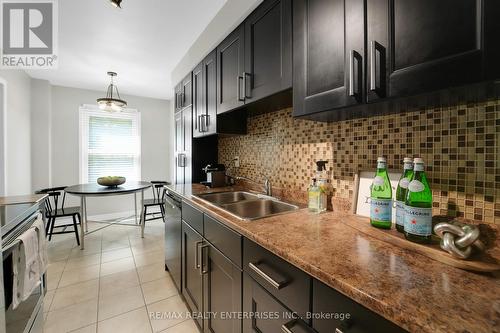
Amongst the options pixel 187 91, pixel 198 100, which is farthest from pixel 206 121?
pixel 187 91

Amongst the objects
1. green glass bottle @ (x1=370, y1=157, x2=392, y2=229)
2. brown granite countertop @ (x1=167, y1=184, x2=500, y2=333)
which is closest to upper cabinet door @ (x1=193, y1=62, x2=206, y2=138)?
brown granite countertop @ (x1=167, y1=184, x2=500, y2=333)

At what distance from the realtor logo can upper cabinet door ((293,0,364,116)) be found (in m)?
2.23

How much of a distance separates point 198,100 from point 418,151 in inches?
78.7

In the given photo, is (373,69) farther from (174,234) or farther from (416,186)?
(174,234)

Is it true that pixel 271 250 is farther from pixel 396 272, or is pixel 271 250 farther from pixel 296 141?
pixel 296 141

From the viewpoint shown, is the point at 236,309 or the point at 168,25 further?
the point at 168,25

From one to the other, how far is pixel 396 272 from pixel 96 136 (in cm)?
495

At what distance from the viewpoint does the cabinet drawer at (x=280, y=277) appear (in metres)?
0.68

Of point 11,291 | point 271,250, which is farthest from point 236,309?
point 11,291

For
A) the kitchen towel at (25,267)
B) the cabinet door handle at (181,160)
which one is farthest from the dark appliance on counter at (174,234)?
the kitchen towel at (25,267)

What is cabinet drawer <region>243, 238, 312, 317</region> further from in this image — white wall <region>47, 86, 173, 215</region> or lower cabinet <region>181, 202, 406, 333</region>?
white wall <region>47, 86, 173, 215</region>

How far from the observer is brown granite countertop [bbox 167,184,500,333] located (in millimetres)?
427

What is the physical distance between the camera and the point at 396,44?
723mm

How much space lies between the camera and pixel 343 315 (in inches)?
22.1
